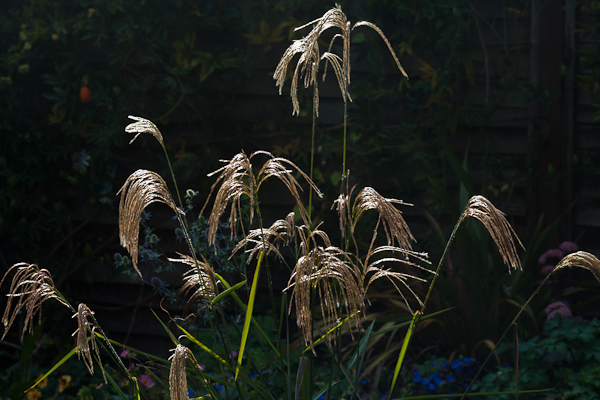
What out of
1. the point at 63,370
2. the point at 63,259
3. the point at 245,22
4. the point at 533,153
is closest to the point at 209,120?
the point at 245,22

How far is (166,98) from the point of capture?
105 inches

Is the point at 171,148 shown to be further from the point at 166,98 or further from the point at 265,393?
the point at 265,393

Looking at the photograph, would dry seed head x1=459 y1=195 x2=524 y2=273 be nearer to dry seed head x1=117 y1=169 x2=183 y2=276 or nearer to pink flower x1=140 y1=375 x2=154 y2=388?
dry seed head x1=117 y1=169 x2=183 y2=276

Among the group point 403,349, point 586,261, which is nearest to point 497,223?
point 586,261

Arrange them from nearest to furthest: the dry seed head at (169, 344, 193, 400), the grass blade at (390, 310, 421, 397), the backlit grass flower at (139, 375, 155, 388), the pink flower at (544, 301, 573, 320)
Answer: the dry seed head at (169, 344, 193, 400)
the grass blade at (390, 310, 421, 397)
the backlit grass flower at (139, 375, 155, 388)
the pink flower at (544, 301, 573, 320)

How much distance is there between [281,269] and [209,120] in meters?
0.83

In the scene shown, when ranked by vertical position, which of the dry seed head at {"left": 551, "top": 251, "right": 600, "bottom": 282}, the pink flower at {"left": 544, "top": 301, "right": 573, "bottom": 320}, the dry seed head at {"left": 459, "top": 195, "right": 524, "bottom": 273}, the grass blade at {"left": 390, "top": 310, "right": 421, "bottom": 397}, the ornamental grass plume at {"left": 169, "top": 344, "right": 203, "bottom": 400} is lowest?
the pink flower at {"left": 544, "top": 301, "right": 573, "bottom": 320}

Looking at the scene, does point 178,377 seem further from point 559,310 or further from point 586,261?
point 559,310

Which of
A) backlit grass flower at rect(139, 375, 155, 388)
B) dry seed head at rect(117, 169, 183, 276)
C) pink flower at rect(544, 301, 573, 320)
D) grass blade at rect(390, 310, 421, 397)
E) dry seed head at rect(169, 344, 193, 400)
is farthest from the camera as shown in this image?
pink flower at rect(544, 301, 573, 320)

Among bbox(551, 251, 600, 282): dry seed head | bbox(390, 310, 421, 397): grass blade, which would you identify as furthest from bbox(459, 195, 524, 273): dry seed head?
bbox(390, 310, 421, 397): grass blade

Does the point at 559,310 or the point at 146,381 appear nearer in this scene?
the point at 146,381

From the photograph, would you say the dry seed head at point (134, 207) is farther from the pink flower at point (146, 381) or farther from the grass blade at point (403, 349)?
the pink flower at point (146, 381)

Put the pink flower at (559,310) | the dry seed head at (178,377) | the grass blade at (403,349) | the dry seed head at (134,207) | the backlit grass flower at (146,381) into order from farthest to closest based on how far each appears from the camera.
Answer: the pink flower at (559,310), the backlit grass flower at (146,381), the grass blade at (403,349), the dry seed head at (134,207), the dry seed head at (178,377)

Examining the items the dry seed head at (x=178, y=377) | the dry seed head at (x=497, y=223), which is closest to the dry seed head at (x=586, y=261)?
the dry seed head at (x=497, y=223)
